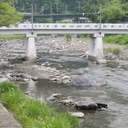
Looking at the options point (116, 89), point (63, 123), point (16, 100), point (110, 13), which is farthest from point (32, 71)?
point (110, 13)

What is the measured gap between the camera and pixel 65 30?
43.0 metres

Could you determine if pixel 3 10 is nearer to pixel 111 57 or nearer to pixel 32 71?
pixel 32 71

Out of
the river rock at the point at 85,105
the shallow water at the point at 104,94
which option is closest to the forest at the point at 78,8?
the shallow water at the point at 104,94

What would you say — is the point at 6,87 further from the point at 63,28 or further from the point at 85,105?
the point at 63,28

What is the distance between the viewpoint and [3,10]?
2880 cm

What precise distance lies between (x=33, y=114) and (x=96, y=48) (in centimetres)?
3176

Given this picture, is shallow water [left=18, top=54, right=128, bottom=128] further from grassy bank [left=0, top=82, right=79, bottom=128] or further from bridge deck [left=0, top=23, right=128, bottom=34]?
bridge deck [left=0, top=23, right=128, bottom=34]

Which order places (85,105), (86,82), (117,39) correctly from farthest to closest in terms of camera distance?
(117,39) < (86,82) < (85,105)

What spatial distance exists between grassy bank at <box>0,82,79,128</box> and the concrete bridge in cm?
2785

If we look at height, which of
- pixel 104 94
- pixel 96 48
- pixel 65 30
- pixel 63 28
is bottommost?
pixel 104 94

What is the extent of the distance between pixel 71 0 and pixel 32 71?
68.5 m

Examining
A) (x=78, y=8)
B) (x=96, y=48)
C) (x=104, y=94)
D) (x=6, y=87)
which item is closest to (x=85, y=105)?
(x=104, y=94)

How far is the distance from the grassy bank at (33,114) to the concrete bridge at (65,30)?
27.9 metres

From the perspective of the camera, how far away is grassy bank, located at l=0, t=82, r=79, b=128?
9.64m
